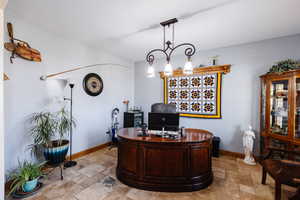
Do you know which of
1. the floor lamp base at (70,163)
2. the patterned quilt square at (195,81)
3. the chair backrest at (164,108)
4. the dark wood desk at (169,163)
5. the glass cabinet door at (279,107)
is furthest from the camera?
the patterned quilt square at (195,81)

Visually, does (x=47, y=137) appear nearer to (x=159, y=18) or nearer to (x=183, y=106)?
(x=159, y=18)

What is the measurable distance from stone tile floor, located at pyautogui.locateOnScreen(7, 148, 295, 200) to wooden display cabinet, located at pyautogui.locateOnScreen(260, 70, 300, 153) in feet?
2.35

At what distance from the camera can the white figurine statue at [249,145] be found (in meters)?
2.79

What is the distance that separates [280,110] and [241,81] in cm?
93

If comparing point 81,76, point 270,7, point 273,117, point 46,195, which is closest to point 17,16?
point 81,76

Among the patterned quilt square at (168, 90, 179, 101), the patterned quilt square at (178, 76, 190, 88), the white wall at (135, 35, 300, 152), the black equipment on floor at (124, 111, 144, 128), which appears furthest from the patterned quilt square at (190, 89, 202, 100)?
the black equipment on floor at (124, 111, 144, 128)

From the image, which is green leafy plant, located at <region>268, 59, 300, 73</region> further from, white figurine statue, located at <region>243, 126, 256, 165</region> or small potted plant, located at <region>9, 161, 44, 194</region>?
small potted plant, located at <region>9, 161, 44, 194</region>

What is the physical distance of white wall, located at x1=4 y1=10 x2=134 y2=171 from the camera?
2.12 metres

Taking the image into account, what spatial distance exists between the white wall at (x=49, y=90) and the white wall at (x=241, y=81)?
98.6 inches

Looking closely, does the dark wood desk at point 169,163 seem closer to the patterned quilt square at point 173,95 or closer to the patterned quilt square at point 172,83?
the patterned quilt square at point 173,95

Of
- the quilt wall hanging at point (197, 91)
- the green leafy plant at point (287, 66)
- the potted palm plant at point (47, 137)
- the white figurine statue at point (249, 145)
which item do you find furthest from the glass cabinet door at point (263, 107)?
the potted palm plant at point (47, 137)

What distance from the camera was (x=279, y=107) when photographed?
2.52m

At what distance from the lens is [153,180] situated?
1962 millimetres

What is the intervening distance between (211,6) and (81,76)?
2869 millimetres
